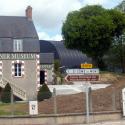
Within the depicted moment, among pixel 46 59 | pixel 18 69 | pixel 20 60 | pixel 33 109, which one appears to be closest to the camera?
pixel 33 109

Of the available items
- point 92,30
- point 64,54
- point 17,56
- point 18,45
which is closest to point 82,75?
point 17,56

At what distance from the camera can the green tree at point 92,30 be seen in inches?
2857

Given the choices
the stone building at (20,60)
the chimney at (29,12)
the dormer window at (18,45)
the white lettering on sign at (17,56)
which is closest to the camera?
the stone building at (20,60)

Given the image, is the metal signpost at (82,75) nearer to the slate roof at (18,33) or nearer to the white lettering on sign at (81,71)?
the white lettering on sign at (81,71)

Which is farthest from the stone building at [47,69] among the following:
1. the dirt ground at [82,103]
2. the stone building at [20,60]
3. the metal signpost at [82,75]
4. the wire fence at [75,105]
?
the metal signpost at [82,75]

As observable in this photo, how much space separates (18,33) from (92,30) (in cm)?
2073

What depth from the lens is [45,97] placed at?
28500 millimetres

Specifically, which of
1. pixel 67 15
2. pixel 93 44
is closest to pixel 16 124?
pixel 93 44

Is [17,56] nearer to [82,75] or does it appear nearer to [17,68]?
[17,68]

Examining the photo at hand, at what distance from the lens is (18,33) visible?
53906mm

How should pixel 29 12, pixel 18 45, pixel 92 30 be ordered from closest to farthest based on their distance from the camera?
pixel 18 45 → pixel 29 12 → pixel 92 30

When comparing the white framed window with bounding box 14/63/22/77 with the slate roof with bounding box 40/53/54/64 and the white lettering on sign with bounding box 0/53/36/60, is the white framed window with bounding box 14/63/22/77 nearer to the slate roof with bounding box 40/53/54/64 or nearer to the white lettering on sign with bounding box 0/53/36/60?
the white lettering on sign with bounding box 0/53/36/60

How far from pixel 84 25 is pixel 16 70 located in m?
23.3

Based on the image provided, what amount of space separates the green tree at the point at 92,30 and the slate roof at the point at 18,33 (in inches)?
715
